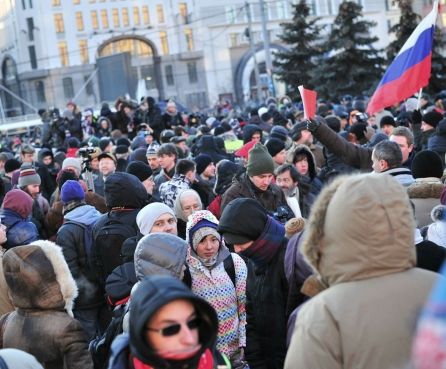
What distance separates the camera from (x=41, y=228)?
29.1ft

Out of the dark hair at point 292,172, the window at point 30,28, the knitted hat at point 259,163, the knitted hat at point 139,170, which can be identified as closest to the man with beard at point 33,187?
the knitted hat at point 139,170

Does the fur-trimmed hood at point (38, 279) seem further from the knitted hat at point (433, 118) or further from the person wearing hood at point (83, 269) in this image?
the knitted hat at point (433, 118)

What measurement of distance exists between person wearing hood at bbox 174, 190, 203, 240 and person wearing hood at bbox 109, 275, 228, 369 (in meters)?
3.83

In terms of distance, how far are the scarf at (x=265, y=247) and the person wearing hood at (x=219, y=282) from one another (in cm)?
64

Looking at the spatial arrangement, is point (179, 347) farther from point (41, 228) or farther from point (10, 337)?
point (41, 228)

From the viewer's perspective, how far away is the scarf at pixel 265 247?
4480 mm

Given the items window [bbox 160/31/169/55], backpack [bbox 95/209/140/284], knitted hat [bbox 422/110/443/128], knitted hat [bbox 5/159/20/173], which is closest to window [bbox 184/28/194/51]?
window [bbox 160/31/169/55]

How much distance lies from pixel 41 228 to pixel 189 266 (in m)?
4.11

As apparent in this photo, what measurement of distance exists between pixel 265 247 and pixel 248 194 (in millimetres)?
2791

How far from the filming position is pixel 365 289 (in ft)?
9.11

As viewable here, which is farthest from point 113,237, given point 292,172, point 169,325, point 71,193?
point 169,325

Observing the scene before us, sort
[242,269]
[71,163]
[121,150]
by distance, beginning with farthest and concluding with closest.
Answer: [121,150]
[71,163]
[242,269]

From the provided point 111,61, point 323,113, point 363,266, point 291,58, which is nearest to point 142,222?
point 363,266

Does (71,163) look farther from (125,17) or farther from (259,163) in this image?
(125,17)
